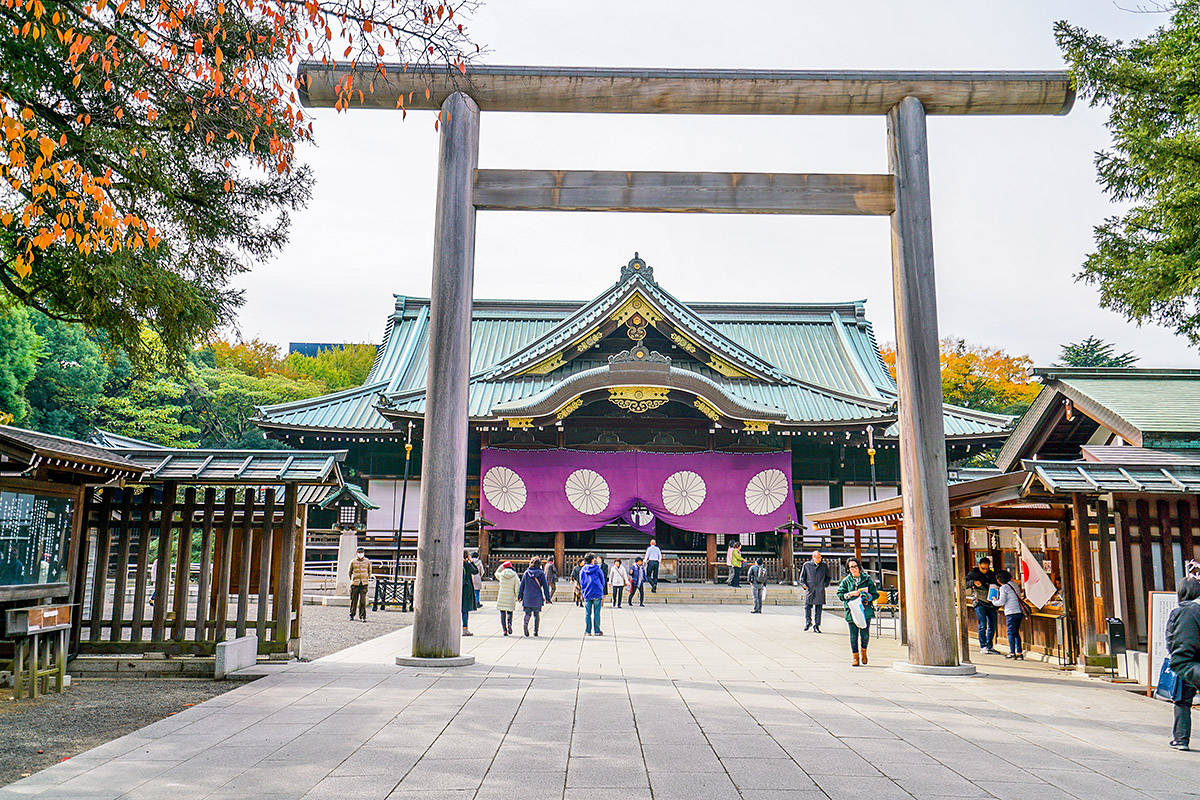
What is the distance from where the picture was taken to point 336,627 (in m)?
14.7

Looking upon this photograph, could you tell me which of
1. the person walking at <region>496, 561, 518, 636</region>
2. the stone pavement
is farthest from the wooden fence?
the person walking at <region>496, 561, 518, 636</region>

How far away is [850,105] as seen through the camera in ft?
33.7

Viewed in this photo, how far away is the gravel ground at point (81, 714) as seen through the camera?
598 centimetres

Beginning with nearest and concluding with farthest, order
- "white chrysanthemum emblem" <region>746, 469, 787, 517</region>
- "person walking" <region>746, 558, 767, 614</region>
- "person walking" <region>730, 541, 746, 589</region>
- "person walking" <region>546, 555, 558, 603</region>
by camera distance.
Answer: "person walking" <region>746, 558, 767, 614</region> < "person walking" <region>546, 555, 558, 603</region> < "person walking" <region>730, 541, 746, 589</region> < "white chrysanthemum emblem" <region>746, 469, 787, 517</region>

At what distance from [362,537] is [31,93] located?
1612cm

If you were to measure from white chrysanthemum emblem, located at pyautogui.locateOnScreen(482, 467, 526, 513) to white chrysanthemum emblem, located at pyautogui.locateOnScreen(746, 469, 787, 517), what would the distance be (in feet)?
20.1

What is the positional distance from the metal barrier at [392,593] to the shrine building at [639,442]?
212 centimetres

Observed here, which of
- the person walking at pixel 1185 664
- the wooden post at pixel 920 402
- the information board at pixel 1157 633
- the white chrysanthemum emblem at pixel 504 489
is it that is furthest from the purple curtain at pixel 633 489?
the person walking at pixel 1185 664

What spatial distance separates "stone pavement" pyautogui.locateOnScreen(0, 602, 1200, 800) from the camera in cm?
488

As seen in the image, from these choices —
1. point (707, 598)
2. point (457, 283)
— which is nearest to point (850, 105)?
point (457, 283)

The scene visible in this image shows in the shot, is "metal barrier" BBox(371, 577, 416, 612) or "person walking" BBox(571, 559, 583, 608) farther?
"person walking" BBox(571, 559, 583, 608)

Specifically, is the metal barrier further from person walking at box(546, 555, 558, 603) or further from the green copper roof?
the green copper roof

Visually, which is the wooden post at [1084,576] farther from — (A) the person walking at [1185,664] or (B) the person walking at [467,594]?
(B) the person walking at [467,594]

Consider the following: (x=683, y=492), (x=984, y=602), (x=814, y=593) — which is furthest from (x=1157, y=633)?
(x=683, y=492)
